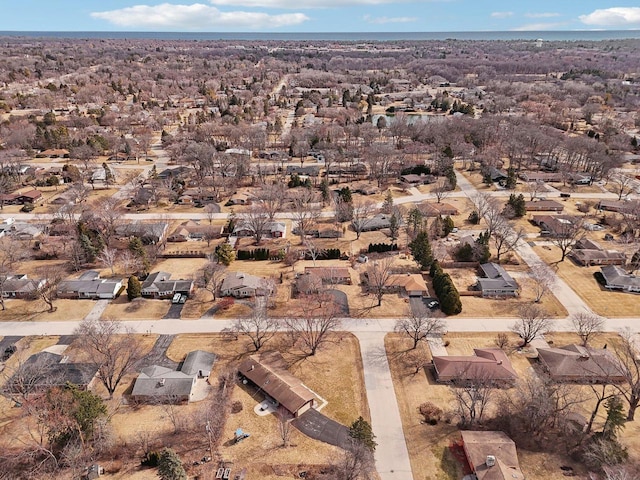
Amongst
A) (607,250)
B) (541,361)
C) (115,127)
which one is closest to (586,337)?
(541,361)

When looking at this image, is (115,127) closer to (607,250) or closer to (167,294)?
(167,294)

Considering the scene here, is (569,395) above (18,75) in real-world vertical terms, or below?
below

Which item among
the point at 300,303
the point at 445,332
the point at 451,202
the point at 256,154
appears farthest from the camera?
the point at 256,154

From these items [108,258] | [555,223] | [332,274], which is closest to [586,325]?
[555,223]

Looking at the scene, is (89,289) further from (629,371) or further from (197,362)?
(629,371)

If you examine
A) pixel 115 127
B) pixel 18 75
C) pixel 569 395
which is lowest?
pixel 569 395

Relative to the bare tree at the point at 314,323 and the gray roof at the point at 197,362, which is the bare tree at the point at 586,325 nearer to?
the bare tree at the point at 314,323

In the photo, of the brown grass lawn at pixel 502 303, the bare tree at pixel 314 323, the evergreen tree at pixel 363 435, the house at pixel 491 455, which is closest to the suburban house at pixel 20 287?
the bare tree at pixel 314 323

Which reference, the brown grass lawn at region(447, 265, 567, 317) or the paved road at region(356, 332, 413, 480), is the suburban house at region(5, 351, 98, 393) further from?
the brown grass lawn at region(447, 265, 567, 317)

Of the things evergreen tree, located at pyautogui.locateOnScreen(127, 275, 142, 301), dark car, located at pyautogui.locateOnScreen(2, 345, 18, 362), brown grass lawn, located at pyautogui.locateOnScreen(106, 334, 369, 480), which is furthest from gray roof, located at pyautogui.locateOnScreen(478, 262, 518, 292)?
dark car, located at pyautogui.locateOnScreen(2, 345, 18, 362)
